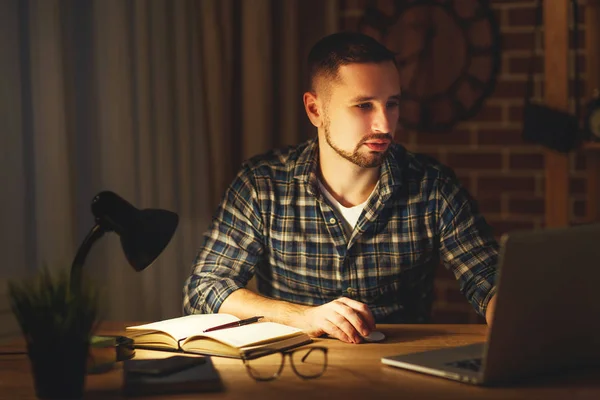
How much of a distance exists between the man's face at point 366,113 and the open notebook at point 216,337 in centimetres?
69

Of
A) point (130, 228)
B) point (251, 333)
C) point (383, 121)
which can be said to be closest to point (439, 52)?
point (383, 121)

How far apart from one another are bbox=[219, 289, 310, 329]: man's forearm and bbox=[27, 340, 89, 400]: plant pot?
58 cm

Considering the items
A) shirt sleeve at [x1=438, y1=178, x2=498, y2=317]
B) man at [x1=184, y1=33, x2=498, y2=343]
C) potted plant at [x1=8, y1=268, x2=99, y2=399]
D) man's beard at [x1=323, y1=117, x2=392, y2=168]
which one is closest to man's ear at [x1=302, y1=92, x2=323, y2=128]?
man at [x1=184, y1=33, x2=498, y2=343]

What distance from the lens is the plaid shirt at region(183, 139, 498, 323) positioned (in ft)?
7.21

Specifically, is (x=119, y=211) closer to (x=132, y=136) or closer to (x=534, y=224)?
(x=132, y=136)

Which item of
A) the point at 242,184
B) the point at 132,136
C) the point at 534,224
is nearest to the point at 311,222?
the point at 242,184

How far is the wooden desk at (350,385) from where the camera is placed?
4.11 ft

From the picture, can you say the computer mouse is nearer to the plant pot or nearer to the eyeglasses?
the eyeglasses

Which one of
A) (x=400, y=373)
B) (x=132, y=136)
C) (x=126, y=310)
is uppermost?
(x=132, y=136)

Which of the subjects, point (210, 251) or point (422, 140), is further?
point (422, 140)

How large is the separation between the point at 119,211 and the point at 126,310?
4.18 feet

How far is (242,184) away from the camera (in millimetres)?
2307

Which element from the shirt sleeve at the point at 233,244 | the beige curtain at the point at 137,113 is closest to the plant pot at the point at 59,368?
the shirt sleeve at the point at 233,244

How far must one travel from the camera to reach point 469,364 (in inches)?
54.2
